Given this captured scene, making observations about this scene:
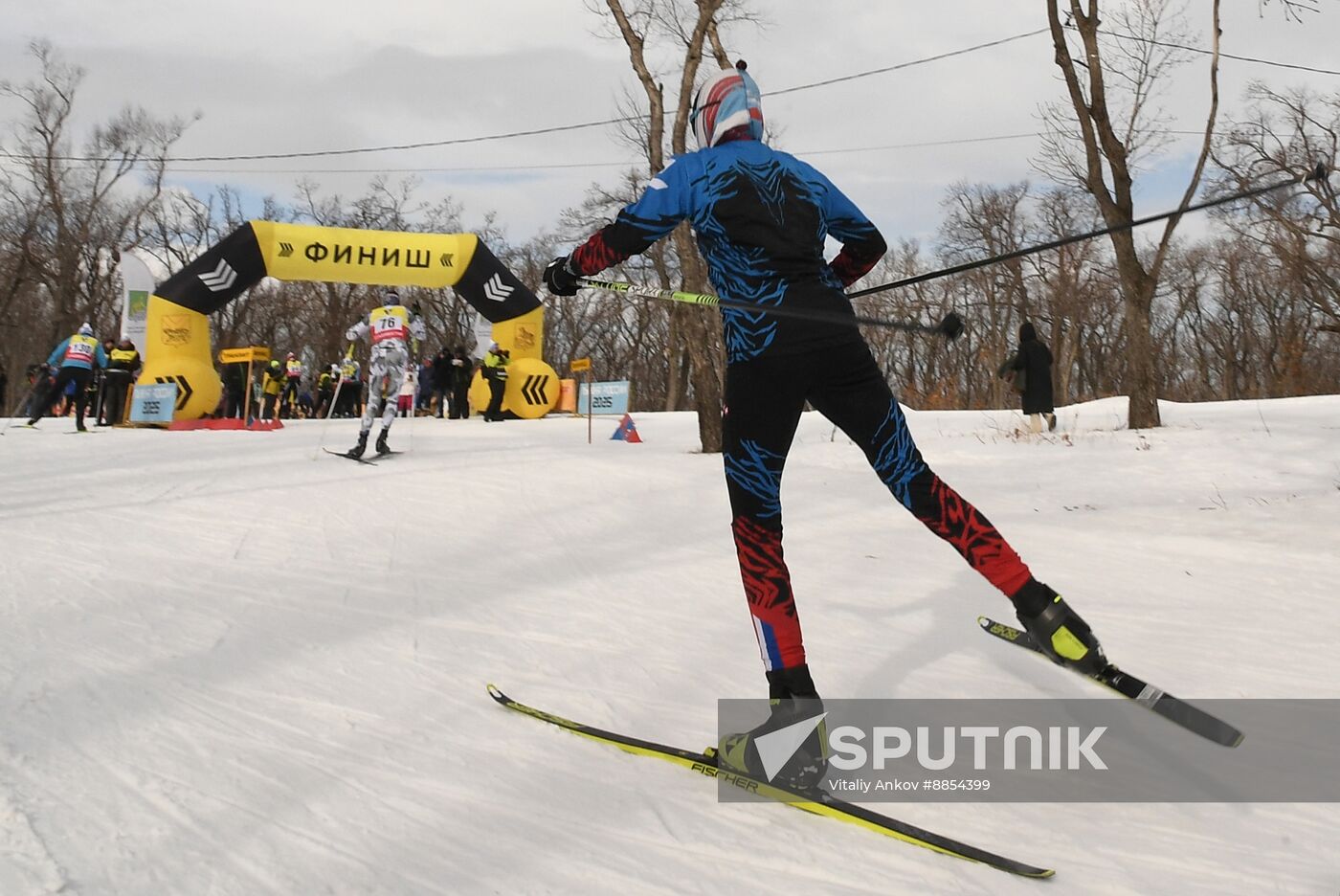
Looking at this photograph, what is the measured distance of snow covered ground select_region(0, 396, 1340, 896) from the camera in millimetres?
1863

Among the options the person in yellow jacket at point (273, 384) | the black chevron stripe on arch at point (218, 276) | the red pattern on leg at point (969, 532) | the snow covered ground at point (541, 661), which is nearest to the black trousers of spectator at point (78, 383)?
the black chevron stripe on arch at point (218, 276)

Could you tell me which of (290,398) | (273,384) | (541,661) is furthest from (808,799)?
(290,398)

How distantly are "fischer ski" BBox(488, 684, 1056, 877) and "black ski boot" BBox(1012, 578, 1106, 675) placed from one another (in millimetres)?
588

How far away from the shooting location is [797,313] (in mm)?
2404

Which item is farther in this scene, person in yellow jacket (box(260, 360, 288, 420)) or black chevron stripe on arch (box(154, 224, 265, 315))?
person in yellow jacket (box(260, 360, 288, 420))

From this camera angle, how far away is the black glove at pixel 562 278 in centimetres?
267

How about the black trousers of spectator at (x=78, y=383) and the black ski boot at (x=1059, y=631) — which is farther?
the black trousers of spectator at (x=78, y=383)

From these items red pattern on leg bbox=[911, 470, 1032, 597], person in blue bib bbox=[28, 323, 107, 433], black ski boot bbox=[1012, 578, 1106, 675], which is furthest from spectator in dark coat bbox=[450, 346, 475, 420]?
black ski boot bbox=[1012, 578, 1106, 675]

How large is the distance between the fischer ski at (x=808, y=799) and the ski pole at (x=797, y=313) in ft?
3.88

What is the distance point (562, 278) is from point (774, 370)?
28.5 inches

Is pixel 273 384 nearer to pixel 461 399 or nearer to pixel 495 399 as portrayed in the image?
pixel 461 399

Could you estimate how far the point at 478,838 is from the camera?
1954mm

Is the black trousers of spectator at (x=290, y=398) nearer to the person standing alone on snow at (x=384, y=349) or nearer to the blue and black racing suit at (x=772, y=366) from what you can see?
the person standing alone on snow at (x=384, y=349)

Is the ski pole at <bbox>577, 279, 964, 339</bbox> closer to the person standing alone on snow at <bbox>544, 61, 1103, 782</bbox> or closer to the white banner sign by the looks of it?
the person standing alone on snow at <bbox>544, 61, 1103, 782</bbox>
